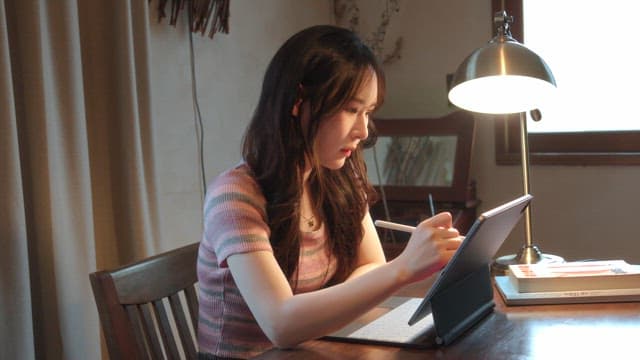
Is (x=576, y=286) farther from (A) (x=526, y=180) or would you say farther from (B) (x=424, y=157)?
(B) (x=424, y=157)

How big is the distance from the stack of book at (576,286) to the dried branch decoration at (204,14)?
117 cm

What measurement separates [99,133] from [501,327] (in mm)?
1000

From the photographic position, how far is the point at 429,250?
1007mm

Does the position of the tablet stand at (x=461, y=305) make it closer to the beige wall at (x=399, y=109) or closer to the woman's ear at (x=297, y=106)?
the woman's ear at (x=297, y=106)

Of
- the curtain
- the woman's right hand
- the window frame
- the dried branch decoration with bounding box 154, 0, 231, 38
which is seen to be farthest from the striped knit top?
the window frame

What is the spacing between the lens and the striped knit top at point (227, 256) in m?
1.12

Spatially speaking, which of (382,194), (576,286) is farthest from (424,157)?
(576,286)

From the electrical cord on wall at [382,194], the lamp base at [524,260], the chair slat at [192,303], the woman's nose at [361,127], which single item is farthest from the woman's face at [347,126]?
the electrical cord on wall at [382,194]

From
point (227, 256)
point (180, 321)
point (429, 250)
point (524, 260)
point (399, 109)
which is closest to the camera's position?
point (429, 250)

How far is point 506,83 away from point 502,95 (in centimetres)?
3

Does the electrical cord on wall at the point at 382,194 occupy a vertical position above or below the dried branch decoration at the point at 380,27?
below

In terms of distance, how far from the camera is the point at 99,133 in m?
1.60

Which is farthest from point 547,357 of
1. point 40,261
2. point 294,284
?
point 40,261

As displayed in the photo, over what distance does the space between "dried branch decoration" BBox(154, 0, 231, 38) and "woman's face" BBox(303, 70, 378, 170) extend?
854 millimetres
